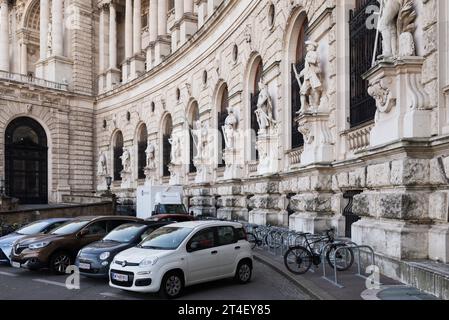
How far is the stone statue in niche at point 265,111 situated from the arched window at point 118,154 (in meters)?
24.0

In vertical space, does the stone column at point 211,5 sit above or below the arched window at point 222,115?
above

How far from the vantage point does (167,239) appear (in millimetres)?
10430

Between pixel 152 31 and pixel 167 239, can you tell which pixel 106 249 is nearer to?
pixel 167 239

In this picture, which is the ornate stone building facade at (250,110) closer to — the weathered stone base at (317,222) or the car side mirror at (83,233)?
the weathered stone base at (317,222)

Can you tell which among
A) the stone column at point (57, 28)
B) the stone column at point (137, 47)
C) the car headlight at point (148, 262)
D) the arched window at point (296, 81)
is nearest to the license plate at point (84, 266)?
the car headlight at point (148, 262)

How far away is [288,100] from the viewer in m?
18.6

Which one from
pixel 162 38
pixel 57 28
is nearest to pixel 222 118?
pixel 162 38

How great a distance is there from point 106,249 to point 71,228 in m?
2.90

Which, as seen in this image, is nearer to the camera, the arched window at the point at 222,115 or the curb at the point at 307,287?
the curb at the point at 307,287

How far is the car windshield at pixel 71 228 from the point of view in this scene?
45.2 feet

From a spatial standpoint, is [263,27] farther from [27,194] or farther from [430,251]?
[27,194]

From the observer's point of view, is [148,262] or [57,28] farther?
[57,28]

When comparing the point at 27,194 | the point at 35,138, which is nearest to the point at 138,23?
the point at 35,138

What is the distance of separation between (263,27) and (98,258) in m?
13.2
